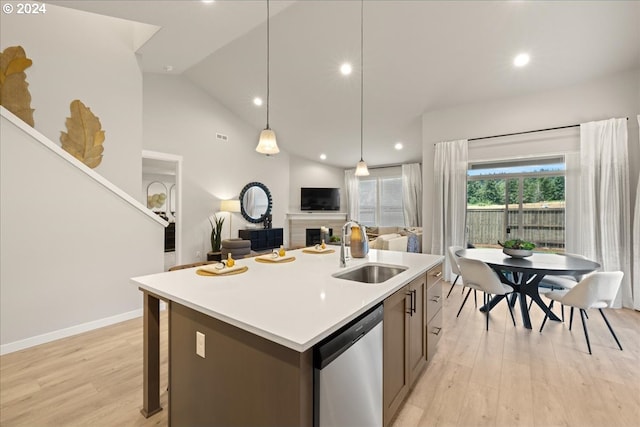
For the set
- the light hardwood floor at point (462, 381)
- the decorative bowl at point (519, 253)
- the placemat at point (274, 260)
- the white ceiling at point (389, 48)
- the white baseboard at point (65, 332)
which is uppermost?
the white ceiling at point (389, 48)

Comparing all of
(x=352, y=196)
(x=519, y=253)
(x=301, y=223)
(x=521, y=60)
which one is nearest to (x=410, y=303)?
(x=519, y=253)

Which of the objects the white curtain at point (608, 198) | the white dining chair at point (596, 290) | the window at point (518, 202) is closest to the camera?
the white dining chair at point (596, 290)

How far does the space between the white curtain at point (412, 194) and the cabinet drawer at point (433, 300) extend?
549 cm

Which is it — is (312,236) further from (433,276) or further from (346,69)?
(433,276)

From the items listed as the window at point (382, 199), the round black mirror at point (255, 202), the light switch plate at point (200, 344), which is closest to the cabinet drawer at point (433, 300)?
the light switch plate at point (200, 344)

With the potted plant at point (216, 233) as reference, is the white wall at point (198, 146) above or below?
above

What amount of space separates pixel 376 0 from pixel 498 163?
11.0ft

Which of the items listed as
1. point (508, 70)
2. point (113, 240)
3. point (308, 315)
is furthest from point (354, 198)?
point (308, 315)

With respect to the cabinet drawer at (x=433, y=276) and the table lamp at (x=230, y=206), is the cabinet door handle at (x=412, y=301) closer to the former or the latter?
the cabinet drawer at (x=433, y=276)

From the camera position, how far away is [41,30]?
3.03 m

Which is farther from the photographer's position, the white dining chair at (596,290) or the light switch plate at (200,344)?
the white dining chair at (596,290)

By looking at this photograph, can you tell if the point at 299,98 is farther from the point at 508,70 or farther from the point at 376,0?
the point at 508,70

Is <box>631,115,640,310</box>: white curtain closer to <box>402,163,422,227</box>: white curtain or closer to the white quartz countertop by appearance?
the white quartz countertop

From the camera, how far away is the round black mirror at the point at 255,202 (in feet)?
21.6
